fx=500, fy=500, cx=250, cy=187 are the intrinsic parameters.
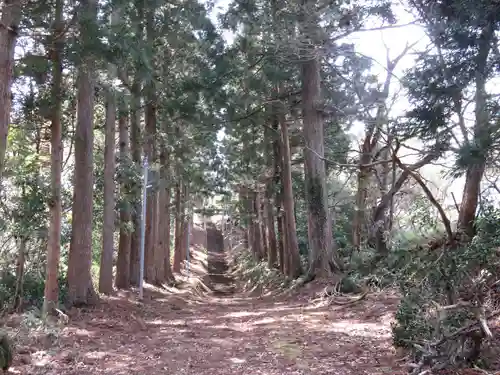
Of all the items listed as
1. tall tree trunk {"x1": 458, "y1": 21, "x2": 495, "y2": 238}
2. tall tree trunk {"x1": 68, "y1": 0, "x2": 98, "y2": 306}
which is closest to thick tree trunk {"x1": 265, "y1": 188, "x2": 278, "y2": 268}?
tall tree trunk {"x1": 68, "y1": 0, "x2": 98, "y2": 306}

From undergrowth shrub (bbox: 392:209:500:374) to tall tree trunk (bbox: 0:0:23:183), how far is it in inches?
214

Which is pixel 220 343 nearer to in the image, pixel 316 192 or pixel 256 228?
pixel 316 192

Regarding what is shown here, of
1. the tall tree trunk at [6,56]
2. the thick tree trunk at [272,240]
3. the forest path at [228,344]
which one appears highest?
the tall tree trunk at [6,56]

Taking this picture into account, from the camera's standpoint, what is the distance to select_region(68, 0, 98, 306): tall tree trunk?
10430 mm

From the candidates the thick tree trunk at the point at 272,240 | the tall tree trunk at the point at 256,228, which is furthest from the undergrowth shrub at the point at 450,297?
the tall tree trunk at the point at 256,228

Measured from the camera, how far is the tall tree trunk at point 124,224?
14164 millimetres

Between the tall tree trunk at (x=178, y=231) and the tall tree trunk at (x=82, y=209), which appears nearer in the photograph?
the tall tree trunk at (x=82, y=209)

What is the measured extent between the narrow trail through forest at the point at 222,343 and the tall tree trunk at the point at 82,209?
0.57 m

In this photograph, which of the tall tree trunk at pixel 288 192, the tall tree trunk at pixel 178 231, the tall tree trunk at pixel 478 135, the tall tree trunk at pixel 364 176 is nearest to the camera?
the tall tree trunk at pixel 478 135

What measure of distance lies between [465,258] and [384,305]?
11.6 ft

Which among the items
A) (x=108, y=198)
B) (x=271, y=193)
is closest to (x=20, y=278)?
(x=108, y=198)

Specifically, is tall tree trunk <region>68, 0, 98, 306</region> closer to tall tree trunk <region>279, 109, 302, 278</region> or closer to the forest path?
the forest path

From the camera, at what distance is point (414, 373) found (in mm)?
5293

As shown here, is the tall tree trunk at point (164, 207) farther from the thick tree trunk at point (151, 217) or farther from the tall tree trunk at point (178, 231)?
the tall tree trunk at point (178, 231)
